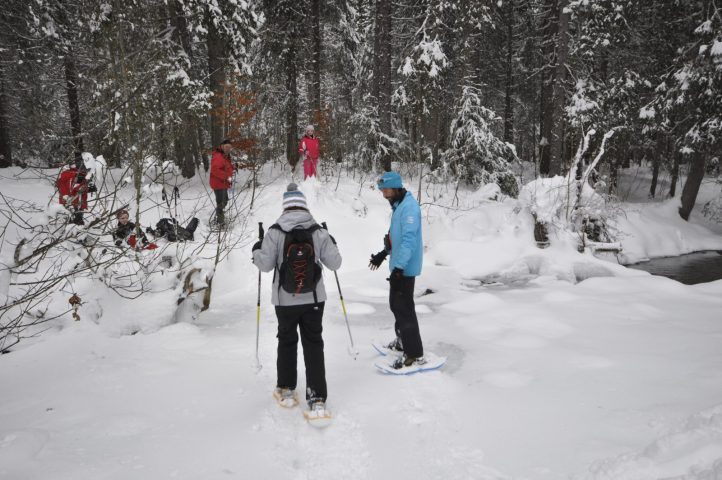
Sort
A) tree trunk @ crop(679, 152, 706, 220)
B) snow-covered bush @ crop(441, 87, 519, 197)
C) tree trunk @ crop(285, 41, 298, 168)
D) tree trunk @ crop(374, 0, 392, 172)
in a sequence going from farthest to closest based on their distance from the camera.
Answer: tree trunk @ crop(285, 41, 298, 168) → tree trunk @ crop(679, 152, 706, 220) → snow-covered bush @ crop(441, 87, 519, 197) → tree trunk @ crop(374, 0, 392, 172)

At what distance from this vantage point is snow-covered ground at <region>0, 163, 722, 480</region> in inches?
113

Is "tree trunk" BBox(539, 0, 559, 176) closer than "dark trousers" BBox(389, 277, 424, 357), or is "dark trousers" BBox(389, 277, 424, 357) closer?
"dark trousers" BBox(389, 277, 424, 357)

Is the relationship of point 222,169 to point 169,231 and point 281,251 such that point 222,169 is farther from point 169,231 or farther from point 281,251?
point 281,251

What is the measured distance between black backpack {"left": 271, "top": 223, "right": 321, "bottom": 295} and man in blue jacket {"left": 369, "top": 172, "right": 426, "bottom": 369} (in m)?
1.09

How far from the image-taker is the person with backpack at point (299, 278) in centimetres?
342

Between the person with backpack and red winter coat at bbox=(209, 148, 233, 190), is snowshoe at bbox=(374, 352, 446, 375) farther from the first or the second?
red winter coat at bbox=(209, 148, 233, 190)

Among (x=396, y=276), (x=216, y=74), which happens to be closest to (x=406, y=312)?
(x=396, y=276)

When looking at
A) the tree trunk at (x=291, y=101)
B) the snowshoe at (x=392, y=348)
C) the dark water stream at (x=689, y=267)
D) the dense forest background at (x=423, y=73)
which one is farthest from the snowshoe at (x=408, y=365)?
the tree trunk at (x=291, y=101)

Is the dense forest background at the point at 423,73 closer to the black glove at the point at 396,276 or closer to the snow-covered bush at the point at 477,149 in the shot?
the snow-covered bush at the point at 477,149

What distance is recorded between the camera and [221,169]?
9094 mm

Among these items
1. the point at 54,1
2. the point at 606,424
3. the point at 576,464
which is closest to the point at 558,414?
the point at 606,424

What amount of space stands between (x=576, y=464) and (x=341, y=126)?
20.6 meters

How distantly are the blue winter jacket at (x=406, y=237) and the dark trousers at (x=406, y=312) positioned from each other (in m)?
0.13

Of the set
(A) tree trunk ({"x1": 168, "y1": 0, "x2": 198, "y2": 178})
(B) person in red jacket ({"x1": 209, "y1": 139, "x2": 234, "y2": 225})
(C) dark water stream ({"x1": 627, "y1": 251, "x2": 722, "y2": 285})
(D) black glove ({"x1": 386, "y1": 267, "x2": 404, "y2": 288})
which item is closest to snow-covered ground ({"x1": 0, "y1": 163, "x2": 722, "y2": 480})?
(D) black glove ({"x1": 386, "y1": 267, "x2": 404, "y2": 288})
